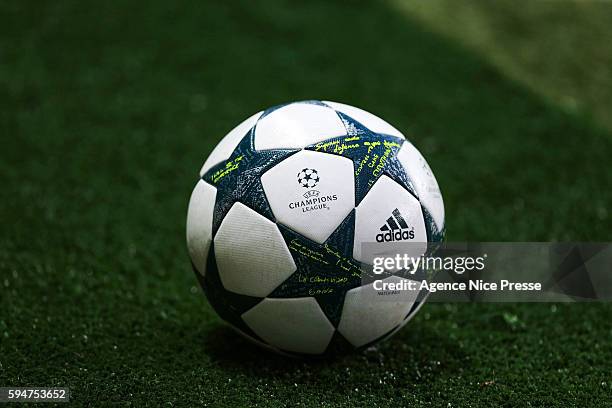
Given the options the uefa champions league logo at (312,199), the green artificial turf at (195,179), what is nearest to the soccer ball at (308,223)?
the uefa champions league logo at (312,199)

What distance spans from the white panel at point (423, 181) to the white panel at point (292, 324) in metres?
0.57

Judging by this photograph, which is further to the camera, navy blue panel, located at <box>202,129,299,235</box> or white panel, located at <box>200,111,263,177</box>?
white panel, located at <box>200,111,263,177</box>

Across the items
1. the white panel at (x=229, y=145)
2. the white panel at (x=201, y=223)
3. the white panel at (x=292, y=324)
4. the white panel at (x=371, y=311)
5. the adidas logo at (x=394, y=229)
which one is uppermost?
the white panel at (x=229, y=145)

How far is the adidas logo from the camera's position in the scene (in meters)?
2.75

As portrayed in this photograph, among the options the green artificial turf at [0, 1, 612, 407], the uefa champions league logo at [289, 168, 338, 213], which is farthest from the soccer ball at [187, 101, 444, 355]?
the green artificial turf at [0, 1, 612, 407]

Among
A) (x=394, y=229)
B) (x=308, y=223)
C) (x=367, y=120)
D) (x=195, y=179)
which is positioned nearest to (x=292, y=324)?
(x=308, y=223)

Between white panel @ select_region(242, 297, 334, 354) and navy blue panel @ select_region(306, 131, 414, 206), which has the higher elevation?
navy blue panel @ select_region(306, 131, 414, 206)

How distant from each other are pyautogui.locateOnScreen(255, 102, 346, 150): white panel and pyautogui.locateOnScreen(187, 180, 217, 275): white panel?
0.27 meters

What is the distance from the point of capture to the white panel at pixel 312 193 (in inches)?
106

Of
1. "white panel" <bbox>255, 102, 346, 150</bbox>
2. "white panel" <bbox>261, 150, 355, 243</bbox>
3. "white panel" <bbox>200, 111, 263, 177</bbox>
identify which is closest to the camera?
"white panel" <bbox>261, 150, 355, 243</bbox>

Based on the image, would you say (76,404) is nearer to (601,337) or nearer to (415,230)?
(415,230)

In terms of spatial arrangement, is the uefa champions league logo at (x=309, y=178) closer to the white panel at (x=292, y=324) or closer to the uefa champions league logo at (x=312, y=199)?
the uefa champions league logo at (x=312, y=199)

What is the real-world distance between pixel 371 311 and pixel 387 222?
335 mm

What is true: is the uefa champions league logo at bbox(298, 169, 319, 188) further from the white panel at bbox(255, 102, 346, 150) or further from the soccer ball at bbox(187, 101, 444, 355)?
the white panel at bbox(255, 102, 346, 150)
